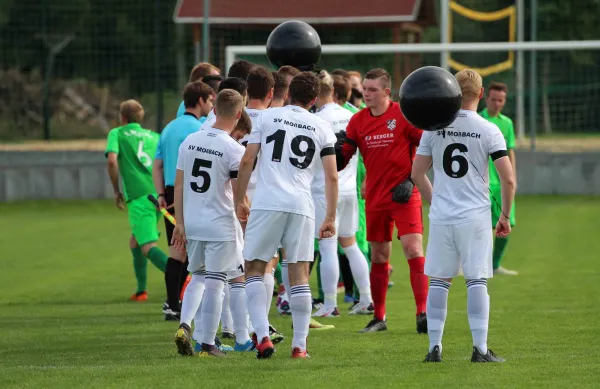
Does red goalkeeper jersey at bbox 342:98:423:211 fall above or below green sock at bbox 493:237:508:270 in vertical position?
above

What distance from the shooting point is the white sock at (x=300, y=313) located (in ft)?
27.0

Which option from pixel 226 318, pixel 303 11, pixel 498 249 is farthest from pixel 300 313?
pixel 303 11

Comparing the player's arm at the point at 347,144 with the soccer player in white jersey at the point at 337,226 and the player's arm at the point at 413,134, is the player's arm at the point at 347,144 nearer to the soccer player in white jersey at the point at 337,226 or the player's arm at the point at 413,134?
the player's arm at the point at 413,134

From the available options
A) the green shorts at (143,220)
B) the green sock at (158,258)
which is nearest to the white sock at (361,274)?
the green sock at (158,258)

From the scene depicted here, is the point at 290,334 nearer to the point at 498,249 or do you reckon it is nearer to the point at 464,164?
the point at 464,164

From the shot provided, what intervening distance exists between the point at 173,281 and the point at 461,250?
363 cm

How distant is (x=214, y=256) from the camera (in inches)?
337

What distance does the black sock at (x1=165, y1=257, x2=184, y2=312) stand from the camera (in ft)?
35.2

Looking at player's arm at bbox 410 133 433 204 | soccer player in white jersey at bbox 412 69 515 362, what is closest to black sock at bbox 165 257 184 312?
player's arm at bbox 410 133 433 204

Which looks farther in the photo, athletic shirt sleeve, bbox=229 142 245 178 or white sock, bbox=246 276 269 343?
athletic shirt sleeve, bbox=229 142 245 178

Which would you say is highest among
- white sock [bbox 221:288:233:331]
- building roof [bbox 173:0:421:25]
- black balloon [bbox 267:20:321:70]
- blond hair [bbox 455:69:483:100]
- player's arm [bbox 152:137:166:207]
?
building roof [bbox 173:0:421:25]

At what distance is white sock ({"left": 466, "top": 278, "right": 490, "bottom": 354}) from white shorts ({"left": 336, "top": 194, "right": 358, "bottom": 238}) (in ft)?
11.2

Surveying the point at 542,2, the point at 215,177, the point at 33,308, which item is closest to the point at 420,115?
the point at 215,177

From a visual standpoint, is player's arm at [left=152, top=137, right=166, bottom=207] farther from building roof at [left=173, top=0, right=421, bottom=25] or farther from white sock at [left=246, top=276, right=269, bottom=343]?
building roof at [left=173, top=0, right=421, bottom=25]
